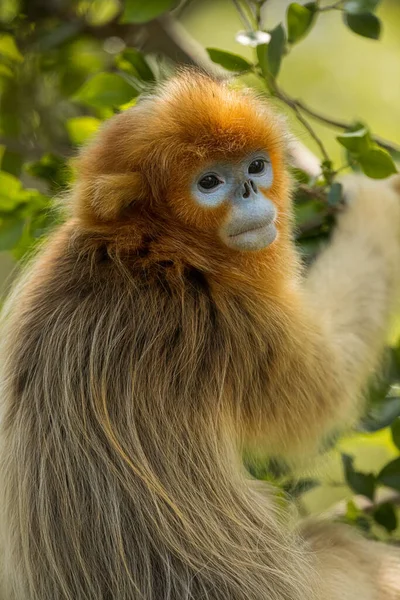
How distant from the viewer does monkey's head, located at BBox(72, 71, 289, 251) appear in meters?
2.89

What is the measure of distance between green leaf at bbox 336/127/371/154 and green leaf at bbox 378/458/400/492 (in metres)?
1.08

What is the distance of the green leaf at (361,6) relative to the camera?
3.19 meters

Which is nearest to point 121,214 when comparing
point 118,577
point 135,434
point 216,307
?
point 216,307

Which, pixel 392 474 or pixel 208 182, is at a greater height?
pixel 208 182

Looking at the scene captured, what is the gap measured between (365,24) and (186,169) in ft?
2.81

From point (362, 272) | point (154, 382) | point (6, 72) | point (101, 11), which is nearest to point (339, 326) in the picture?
point (362, 272)

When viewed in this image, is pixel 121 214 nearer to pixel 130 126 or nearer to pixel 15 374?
pixel 130 126

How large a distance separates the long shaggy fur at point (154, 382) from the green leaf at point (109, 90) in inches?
11.8

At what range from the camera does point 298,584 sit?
9.53 ft

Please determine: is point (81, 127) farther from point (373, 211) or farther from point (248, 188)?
point (373, 211)

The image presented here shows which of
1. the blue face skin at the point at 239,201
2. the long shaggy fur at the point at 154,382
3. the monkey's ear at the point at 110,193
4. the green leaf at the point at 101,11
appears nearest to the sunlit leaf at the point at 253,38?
the long shaggy fur at the point at 154,382

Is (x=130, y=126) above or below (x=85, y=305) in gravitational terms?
above

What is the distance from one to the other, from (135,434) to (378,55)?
5.30 m

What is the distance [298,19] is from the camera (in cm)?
321
